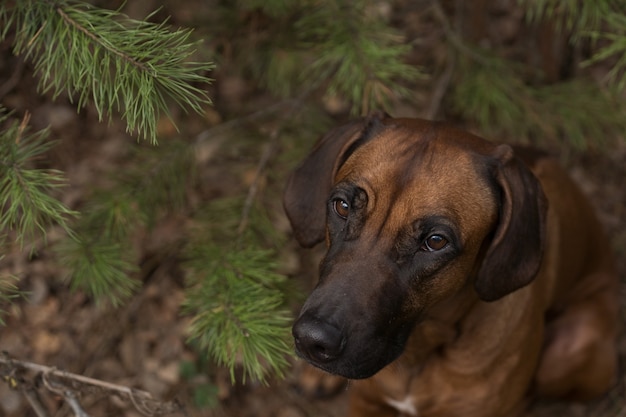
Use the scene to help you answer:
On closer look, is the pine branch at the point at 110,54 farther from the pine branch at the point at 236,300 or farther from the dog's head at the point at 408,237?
the pine branch at the point at 236,300

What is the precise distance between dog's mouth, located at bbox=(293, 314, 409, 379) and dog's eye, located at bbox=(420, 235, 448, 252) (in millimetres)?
320

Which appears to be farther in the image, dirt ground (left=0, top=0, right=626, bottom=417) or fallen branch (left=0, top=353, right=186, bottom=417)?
dirt ground (left=0, top=0, right=626, bottom=417)

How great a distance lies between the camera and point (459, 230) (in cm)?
261

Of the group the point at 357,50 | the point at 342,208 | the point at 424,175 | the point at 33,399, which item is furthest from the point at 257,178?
the point at 33,399

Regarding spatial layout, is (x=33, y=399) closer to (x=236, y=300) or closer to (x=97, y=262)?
(x=97, y=262)

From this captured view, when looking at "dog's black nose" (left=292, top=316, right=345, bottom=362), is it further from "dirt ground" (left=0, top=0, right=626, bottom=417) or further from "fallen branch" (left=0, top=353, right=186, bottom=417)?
"dirt ground" (left=0, top=0, right=626, bottom=417)

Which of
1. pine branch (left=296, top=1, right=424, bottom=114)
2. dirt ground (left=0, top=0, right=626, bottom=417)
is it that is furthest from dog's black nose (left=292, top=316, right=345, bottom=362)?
dirt ground (left=0, top=0, right=626, bottom=417)

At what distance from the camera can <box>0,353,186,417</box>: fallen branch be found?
2746 mm

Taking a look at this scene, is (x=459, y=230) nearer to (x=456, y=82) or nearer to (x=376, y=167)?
(x=376, y=167)

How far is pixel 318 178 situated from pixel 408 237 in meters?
0.54

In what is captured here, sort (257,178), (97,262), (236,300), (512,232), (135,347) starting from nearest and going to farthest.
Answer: (512,232) → (236,300) → (97,262) → (257,178) → (135,347)

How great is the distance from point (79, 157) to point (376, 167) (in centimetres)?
276

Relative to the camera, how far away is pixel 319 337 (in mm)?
2434

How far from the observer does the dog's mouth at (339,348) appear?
244 centimetres
